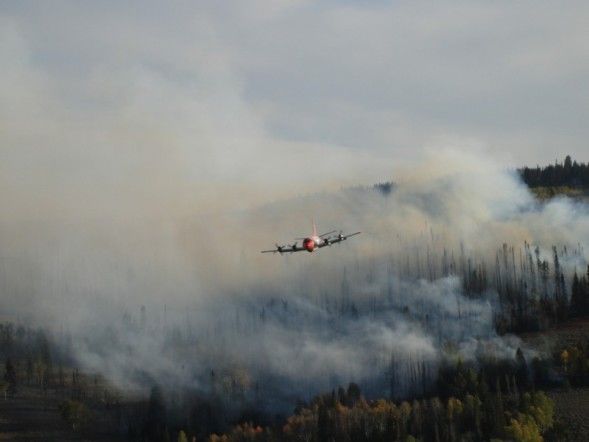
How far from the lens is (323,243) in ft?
621

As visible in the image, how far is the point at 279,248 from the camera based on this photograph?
19300 centimetres

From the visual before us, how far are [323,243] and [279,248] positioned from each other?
11.0 metres
